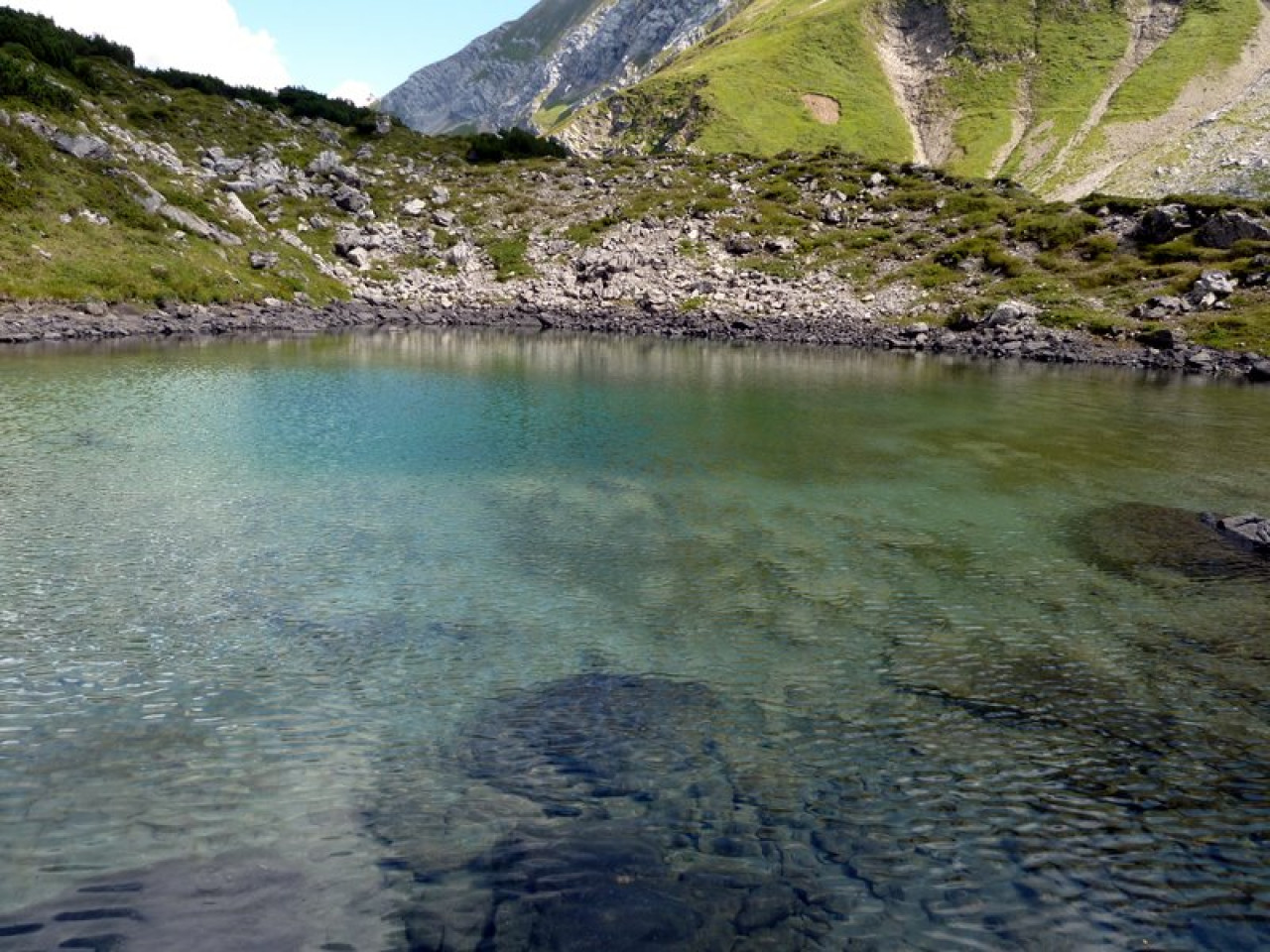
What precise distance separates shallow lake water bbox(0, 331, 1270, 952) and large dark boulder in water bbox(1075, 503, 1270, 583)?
0.16 meters

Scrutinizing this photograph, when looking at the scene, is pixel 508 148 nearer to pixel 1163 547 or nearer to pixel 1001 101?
Answer: pixel 1001 101

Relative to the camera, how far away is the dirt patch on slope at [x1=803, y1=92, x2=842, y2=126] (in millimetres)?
190625

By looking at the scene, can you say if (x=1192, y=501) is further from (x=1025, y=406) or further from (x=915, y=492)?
(x=1025, y=406)

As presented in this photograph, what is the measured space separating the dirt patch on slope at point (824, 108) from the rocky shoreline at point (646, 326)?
127586 mm

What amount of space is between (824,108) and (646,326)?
461 feet

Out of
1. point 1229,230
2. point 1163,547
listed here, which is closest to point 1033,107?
point 1229,230

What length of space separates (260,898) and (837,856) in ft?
21.9

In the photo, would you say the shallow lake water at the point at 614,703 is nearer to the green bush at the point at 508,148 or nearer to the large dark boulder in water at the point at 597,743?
the large dark boulder in water at the point at 597,743

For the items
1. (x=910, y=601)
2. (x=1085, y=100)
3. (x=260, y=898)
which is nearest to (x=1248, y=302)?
(x=910, y=601)

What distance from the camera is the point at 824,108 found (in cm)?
19375

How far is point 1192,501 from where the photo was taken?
2622 centimetres

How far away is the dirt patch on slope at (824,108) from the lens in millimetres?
190625

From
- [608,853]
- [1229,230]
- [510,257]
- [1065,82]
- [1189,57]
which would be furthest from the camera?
[1065,82]

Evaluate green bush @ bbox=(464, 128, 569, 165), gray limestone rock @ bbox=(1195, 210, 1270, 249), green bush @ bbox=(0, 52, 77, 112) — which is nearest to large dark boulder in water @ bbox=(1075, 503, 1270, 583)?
gray limestone rock @ bbox=(1195, 210, 1270, 249)
